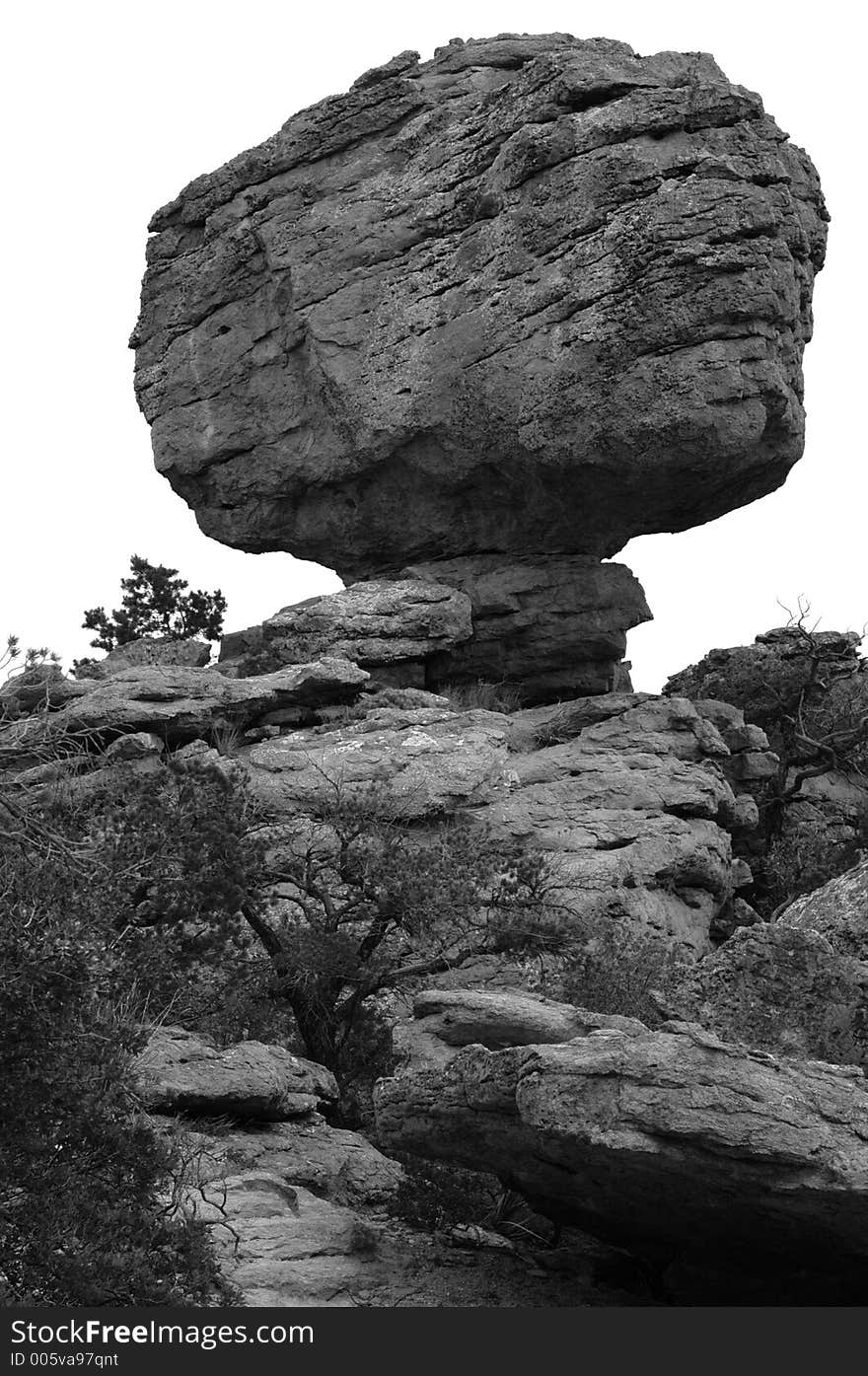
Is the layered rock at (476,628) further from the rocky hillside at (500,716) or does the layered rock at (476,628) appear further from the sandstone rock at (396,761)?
the sandstone rock at (396,761)

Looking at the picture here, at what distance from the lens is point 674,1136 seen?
11.0 m

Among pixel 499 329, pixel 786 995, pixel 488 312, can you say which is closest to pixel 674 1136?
pixel 786 995

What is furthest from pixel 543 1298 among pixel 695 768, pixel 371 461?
pixel 371 461

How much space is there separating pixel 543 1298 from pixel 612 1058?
8.01 feet

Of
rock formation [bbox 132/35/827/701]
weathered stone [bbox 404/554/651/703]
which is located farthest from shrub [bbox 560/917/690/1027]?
rock formation [bbox 132/35/827/701]

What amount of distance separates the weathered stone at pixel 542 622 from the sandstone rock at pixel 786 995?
12.1m

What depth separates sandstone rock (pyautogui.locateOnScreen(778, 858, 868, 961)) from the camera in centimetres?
1964

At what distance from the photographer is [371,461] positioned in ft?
97.0

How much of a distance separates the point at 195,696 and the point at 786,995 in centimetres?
1135

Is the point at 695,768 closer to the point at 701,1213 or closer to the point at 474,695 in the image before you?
the point at 474,695

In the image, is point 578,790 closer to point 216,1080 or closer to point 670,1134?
point 216,1080

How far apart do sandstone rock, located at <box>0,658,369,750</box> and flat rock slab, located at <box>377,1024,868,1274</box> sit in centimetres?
1256

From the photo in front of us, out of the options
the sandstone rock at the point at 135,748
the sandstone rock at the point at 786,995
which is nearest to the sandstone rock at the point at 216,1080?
the sandstone rock at the point at 786,995

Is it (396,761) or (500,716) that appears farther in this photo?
(500,716)
